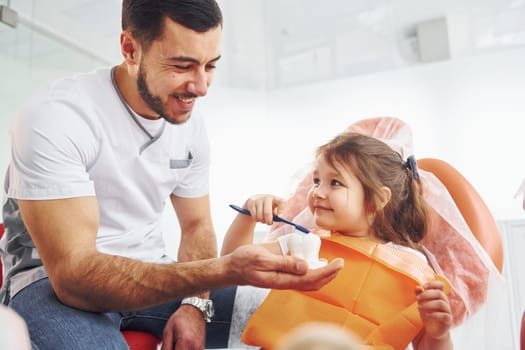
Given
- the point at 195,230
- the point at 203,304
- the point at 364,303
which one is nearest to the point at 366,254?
the point at 364,303

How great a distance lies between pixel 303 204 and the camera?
1.58 metres

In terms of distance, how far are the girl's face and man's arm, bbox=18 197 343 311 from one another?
1.24ft

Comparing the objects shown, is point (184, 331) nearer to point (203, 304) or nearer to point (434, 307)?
point (203, 304)

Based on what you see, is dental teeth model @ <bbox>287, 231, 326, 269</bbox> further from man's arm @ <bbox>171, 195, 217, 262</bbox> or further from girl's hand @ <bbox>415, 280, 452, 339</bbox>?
man's arm @ <bbox>171, 195, 217, 262</bbox>

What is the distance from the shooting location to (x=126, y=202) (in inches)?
50.3

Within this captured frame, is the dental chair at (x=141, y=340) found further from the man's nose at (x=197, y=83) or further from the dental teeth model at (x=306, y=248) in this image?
the man's nose at (x=197, y=83)

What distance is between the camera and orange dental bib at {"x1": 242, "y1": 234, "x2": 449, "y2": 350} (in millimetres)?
1109

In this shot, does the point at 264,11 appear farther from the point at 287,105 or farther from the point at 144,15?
the point at 144,15

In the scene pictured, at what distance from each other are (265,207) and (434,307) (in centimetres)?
48

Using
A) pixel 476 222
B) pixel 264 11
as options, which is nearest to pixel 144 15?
pixel 476 222

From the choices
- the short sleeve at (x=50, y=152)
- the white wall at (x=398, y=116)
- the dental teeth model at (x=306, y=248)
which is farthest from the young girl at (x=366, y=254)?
the white wall at (x=398, y=116)

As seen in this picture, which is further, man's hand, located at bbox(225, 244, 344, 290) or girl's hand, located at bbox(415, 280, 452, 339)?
girl's hand, located at bbox(415, 280, 452, 339)

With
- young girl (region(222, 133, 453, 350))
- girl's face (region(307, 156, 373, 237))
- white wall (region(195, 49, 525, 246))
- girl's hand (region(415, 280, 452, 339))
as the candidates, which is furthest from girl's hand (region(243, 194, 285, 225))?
white wall (region(195, 49, 525, 246))

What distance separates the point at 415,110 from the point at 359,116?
1.23ft
